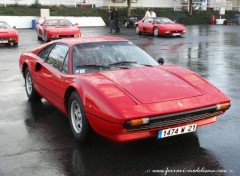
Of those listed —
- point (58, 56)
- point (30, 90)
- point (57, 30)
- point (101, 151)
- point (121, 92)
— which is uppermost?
point (57, 30)

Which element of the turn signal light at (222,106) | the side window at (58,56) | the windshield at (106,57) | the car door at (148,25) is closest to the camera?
the turn signal light at (222,106)

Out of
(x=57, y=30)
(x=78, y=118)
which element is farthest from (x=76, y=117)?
(x=57, y=30)

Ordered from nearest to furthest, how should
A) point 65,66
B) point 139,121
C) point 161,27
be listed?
1. point 139,121
2. point 65,66
3. point 161,27

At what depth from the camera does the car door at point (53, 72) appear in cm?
508

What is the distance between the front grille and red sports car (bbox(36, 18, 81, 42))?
14.0 m

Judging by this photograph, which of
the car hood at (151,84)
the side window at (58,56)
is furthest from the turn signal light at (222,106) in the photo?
the side window at (58,56)

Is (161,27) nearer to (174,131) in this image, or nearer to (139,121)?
(174,131)

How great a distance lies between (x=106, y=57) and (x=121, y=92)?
3.79 ft

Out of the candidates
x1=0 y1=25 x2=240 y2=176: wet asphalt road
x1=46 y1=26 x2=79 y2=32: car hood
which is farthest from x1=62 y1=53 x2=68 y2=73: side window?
x1=46 y1=26 x2=79 y2=32: car hood

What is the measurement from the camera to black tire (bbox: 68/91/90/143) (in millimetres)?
4352

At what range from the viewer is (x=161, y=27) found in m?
22.0

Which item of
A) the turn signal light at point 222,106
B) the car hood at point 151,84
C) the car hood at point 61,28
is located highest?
the car hood at point 61,28

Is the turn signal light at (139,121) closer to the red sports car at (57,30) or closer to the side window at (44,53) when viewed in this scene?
the side window at (44,53)

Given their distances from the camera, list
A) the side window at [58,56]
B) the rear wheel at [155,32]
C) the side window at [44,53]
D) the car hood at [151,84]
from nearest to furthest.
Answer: the car hood at [151,84]
the side window at [58,56]
the side window at [44,53]
the rear wheel at [155,32]
